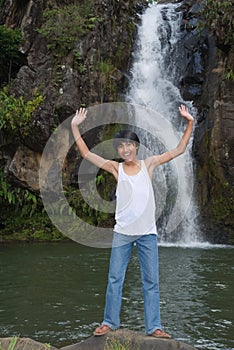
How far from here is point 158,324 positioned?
437cm

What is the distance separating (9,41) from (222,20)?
6.52 m

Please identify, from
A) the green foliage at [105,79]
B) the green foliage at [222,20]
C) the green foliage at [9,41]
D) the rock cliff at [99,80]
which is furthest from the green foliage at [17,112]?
the green foliage at [222,20]

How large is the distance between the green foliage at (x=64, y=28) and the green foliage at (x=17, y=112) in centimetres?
194

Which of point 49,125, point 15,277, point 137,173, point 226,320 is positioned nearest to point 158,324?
point 137,173

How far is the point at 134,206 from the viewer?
4.20 metres

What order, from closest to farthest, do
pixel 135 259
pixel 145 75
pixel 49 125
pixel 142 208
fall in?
pixel 142 208 → pixel 135 259 → pixel 49 125 → pixel 145 75

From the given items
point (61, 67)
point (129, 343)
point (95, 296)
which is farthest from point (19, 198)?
point (129, 343)

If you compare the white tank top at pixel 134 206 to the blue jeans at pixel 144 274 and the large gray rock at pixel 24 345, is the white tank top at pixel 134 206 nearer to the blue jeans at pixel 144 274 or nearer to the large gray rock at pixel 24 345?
the blue jeans at pixel 144 274

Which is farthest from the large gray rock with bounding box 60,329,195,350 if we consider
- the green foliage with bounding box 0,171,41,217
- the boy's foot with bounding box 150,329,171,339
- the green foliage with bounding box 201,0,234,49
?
the green foliage with bounding box 201,0,234,49

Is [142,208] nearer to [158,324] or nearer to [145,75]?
[158,324]

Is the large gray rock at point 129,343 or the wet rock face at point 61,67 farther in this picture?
the wet rock face at point 61,67

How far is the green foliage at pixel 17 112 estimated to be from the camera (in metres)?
15.0

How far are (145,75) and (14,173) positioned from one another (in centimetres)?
565

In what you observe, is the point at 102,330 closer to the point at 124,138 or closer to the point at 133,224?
the point at 133,224
